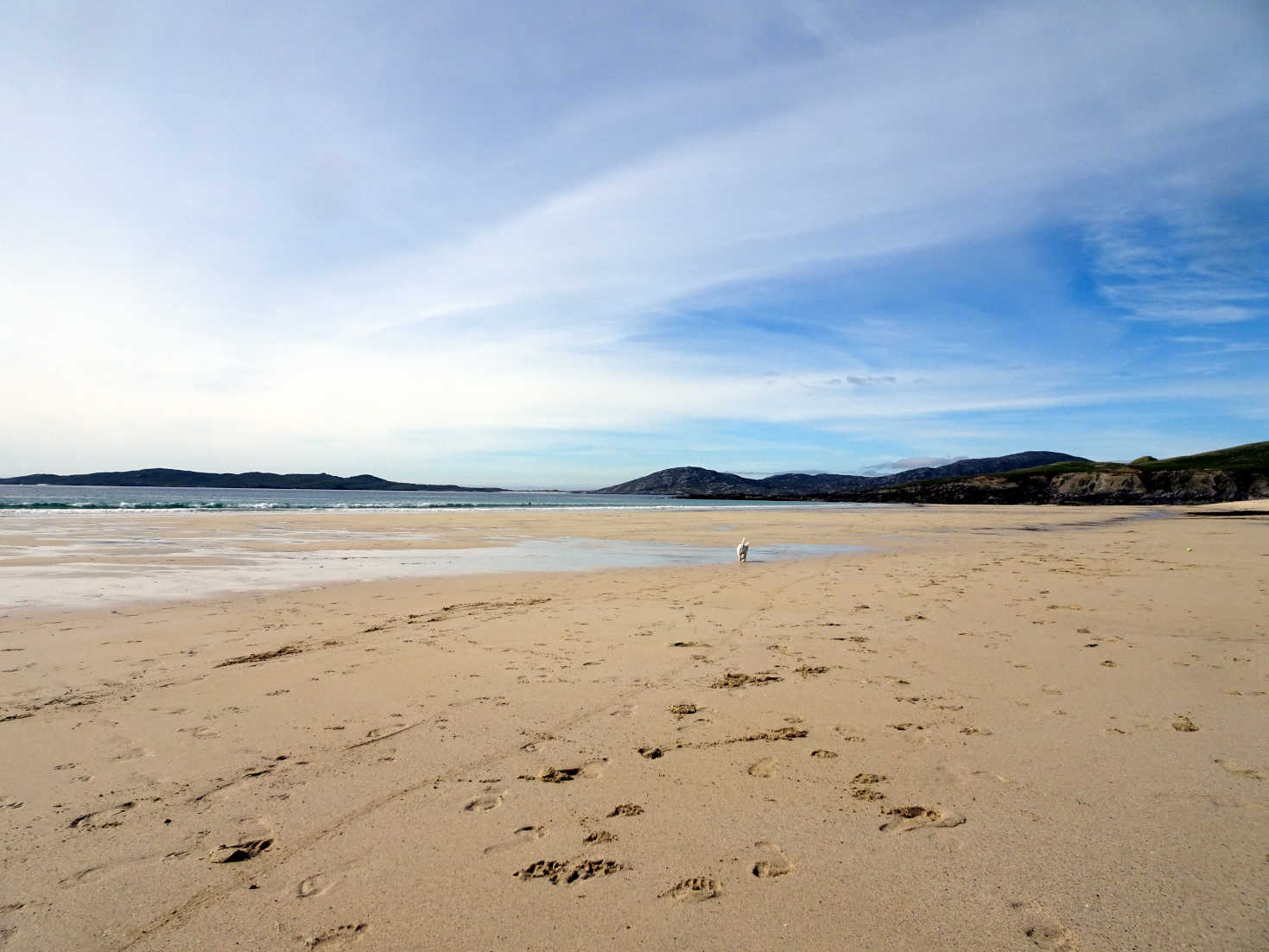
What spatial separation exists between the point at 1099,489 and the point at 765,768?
353 feet

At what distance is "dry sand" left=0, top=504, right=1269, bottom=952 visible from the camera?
9.37ft

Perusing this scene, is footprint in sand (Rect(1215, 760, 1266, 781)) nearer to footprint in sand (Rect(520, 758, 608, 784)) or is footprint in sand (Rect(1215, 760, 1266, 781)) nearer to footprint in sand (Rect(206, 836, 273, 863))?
footprint in sand (Rect(520, 758, 608, 784))

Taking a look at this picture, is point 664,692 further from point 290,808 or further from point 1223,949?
point 1223,949

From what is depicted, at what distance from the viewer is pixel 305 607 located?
32.9ft

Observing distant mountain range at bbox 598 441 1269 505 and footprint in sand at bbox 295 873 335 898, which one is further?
distant mountain range at bbox 598 441 1269 505

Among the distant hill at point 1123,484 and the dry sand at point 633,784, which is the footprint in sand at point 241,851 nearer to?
the dry sand at point 633,784

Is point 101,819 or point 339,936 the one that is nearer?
point 339,936

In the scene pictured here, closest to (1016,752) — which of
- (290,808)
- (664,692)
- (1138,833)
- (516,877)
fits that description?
(1138,833)

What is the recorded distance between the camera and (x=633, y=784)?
412 centimetres

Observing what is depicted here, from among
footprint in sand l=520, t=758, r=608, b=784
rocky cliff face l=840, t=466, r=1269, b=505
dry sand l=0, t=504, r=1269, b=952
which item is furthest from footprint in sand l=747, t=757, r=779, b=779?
rocky cliff face l=840, t=466, r=1269, b=505

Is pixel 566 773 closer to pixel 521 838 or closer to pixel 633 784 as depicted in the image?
pixel 633 784

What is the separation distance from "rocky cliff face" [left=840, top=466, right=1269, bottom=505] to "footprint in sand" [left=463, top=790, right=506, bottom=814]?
3711 inches

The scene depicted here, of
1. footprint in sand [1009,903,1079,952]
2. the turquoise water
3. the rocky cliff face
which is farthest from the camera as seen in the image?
the rocky cliff face

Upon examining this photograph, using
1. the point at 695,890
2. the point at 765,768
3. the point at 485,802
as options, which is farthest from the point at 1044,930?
the point at 485,802
